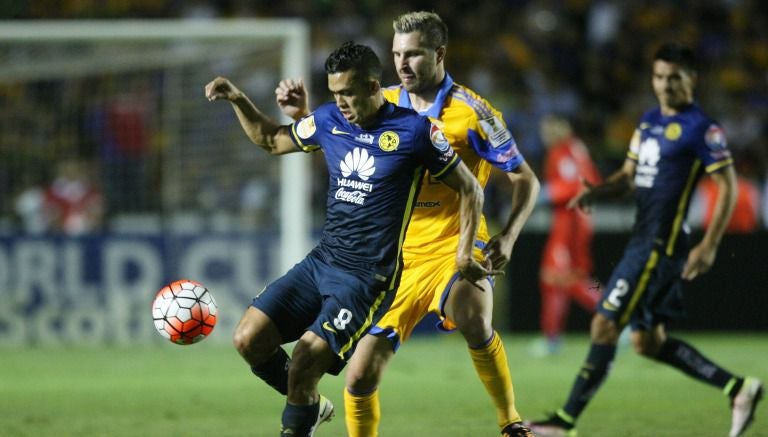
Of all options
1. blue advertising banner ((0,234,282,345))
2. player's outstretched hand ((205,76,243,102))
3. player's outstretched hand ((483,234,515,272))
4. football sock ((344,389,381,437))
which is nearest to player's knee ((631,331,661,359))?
player's outstretched hand ((483,234,515,272))

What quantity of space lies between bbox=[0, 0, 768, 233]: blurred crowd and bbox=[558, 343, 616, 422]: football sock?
8443 mm

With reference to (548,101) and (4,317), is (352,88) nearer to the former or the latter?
(4,317)

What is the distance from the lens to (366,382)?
18.9 feet

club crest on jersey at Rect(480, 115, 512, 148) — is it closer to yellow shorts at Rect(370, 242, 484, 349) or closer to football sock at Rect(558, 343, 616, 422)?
yellow shorts at Rect(370, 242, 484, 349)

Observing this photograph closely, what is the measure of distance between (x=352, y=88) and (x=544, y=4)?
1347 centimetres

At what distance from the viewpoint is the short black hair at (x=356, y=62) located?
5398 millimetres

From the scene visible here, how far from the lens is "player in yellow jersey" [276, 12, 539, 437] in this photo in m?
5.98

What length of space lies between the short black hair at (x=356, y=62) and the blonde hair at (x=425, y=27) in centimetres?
55

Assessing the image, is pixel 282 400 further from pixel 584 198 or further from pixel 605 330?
pixel 584 198

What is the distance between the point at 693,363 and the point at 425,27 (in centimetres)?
279

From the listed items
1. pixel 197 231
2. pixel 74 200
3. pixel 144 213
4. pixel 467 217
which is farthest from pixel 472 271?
pixel 74 200

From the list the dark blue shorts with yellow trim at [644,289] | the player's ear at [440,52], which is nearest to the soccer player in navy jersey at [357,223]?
the player's ear at [440,52]

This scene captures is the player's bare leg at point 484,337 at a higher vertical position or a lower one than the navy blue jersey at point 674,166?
lower

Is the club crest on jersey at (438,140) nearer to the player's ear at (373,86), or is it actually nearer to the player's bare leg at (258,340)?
the player's ear at (373,86)
